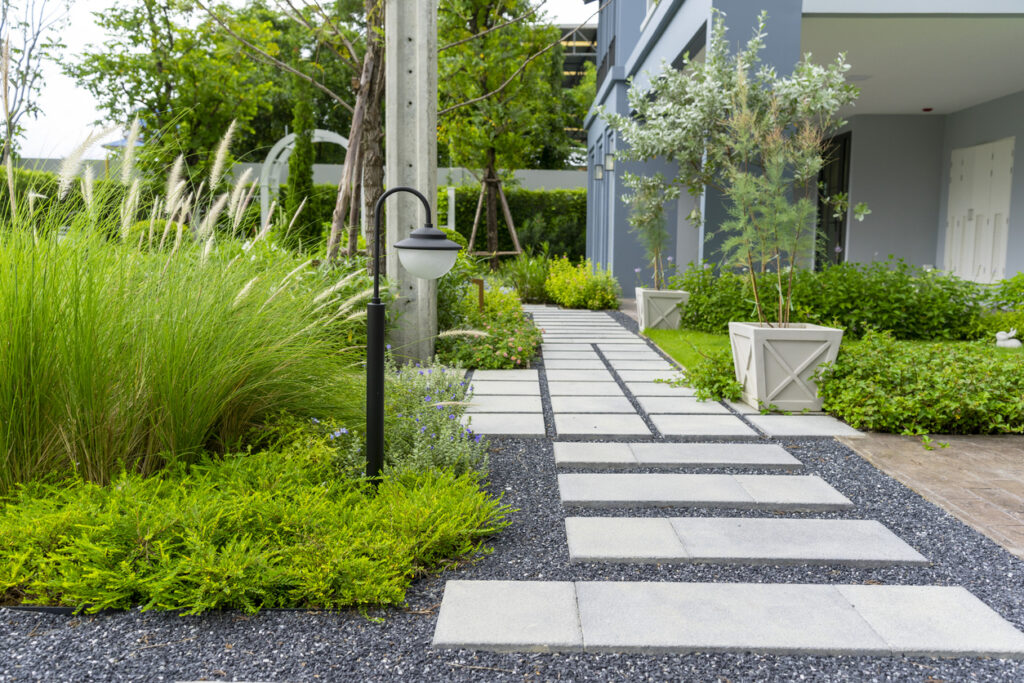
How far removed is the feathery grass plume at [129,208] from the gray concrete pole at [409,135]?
9.30ft

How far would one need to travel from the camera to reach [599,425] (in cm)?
425

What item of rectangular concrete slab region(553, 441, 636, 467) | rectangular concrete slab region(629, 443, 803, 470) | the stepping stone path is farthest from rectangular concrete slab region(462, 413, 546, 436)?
rectangular concrete slab region(629, 443, 803, 470)

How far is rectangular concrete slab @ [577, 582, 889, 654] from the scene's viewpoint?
74.3 inches

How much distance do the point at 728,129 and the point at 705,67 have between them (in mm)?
615

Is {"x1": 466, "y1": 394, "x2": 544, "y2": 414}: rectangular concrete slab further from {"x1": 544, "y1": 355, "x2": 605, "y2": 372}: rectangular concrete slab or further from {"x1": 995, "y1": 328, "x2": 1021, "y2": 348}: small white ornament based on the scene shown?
{"x1": 995, "y1": 328, "x2": 1021, "y2": 348}: small white ornament

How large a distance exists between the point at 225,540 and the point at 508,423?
2164 mm

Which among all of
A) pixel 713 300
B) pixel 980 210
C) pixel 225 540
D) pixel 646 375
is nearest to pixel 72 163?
pixel 225 540

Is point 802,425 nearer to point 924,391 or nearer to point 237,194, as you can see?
point 924,391

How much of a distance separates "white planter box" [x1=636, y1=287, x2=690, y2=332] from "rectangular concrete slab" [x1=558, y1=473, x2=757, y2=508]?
5228 mm

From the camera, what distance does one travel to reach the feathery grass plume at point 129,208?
2.70 meters

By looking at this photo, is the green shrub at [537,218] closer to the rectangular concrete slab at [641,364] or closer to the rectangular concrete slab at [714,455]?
the rectangular concrete slab at [641,364]

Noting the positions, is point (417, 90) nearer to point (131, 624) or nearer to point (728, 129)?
point (728, 129)

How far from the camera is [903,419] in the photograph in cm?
411

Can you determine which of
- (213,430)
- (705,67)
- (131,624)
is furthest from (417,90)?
(131,624)
